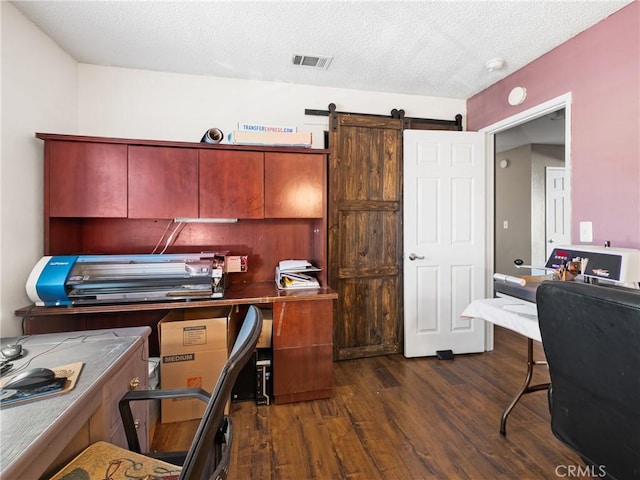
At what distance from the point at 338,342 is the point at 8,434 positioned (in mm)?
2318

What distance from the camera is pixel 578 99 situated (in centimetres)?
202

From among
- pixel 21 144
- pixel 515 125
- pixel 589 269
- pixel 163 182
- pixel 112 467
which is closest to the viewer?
pixel 112 467

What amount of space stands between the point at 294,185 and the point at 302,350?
120 centimetres

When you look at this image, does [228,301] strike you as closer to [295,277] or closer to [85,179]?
[295,277]

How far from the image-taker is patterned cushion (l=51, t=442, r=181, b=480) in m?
0.92

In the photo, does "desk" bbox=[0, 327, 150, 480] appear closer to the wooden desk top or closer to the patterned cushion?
the patterned cushion

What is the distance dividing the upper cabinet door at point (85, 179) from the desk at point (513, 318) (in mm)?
2430

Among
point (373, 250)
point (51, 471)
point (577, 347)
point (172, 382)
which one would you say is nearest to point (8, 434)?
point (51, 471)

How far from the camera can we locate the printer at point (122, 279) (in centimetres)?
178

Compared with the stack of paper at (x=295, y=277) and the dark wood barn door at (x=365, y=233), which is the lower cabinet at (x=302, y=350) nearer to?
the stack of paper at (x=295, y=277)

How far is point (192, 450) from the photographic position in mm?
667

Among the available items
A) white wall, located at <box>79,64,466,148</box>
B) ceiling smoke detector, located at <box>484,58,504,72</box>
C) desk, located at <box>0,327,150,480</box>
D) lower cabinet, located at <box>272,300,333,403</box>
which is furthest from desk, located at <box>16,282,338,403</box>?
ceiling smoke detector, located at <box>484,58,504,72</box>

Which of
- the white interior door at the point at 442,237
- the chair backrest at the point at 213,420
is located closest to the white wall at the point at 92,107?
the white interior door at the point at 442,237

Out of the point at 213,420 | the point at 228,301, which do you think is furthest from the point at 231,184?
the point at 213,420
